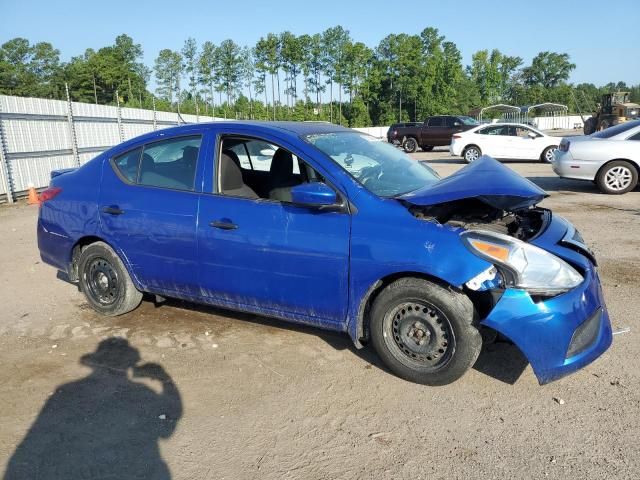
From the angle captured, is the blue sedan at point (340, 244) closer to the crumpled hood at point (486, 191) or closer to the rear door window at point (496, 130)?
the crumpled hood at point (486, 191)

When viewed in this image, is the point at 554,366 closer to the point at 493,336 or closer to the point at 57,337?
the point at 493,336

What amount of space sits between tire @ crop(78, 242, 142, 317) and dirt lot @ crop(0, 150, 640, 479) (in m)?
0.15

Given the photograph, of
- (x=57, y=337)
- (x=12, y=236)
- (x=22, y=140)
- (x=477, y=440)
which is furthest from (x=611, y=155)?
(x=22, y=140)

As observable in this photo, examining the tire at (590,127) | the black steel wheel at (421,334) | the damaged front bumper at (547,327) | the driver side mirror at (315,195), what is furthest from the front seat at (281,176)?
the tire at (590,127)

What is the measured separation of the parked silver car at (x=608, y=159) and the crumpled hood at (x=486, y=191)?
819 centimetres

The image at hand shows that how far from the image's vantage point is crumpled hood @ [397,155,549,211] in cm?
329

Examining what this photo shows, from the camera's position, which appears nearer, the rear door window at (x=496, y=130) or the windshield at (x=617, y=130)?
the windshield at (x=617, y=130)

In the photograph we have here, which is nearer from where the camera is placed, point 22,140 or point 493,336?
point 493,336

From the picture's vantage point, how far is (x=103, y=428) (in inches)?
121

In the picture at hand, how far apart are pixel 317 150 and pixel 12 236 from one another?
277 inches

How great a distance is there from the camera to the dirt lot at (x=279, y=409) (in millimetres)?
2719

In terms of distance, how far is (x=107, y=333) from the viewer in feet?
14.7

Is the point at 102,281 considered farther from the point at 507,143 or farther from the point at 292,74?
the point at 292,74

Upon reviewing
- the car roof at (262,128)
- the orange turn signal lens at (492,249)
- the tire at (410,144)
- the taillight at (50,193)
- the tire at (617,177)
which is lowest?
the tire at (410,144)
